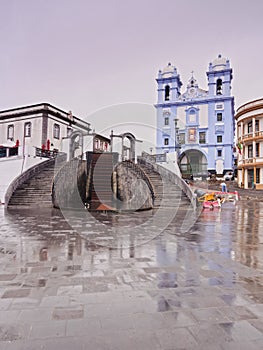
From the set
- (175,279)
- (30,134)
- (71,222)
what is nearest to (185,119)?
(30,134)

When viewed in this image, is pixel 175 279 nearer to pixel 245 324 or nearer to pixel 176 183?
pixel 245 324

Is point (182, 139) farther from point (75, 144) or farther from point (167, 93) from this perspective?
point (75, 144)

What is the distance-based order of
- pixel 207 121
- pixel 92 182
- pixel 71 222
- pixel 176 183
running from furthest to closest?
pixel 207 121, pixel 176 183, pixel 92 182, pixel 71 222

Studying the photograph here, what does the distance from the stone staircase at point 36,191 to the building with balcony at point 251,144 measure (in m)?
22.2

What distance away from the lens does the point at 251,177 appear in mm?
32500

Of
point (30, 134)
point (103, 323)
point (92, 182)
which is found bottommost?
point (103, 323)

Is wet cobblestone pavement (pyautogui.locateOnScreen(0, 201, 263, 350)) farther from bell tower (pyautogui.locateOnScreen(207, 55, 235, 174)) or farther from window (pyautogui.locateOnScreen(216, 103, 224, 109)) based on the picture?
window (pyautogui.locateOnScreen(216, 103, 224, 109))

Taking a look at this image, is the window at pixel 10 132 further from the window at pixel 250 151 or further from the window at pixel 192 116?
the window at pixel 250 151

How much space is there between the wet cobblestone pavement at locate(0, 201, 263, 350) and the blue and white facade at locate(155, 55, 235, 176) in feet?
122

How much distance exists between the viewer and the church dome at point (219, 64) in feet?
146

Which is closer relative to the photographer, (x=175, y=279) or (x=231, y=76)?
(x=175, y=279)

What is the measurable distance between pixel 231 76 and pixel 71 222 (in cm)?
4318

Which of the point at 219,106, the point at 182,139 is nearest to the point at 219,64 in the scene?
the point at 219,106

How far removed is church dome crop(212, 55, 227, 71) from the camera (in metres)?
44.4
